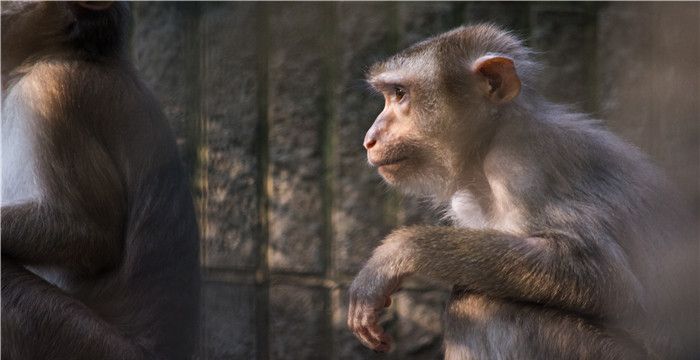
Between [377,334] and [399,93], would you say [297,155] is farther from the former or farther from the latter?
[377,334]

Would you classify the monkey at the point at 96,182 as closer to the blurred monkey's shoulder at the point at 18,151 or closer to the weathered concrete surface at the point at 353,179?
the blurred monkey's shoulder at the point at 18,151

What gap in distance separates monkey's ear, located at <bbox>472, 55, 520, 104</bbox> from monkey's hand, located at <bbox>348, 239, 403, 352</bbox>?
0.77 m

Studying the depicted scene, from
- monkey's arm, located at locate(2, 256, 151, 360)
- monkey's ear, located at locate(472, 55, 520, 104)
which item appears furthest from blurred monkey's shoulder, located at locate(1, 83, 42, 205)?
monkey's ear, located at locate(472, 55, 520, 104)

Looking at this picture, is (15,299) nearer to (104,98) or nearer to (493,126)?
(104,98)

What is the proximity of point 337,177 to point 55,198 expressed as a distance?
140 cm

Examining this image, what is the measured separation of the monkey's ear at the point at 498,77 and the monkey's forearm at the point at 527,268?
0.58m

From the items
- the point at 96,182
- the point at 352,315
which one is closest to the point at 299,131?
the point at 96,182

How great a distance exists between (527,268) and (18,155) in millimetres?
2217

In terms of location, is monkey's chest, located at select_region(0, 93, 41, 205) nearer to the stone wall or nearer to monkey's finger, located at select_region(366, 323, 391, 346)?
the stone wall

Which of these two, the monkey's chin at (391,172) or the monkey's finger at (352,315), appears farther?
the monkey's chin at (391,172)

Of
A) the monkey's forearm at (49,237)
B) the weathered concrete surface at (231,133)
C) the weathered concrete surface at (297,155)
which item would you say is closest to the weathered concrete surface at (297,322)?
the weathered concrete surface at (297,155)

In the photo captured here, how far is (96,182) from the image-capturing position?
465 cm

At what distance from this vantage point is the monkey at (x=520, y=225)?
3982 mm

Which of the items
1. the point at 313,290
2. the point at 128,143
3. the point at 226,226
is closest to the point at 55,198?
the point at 128,143
